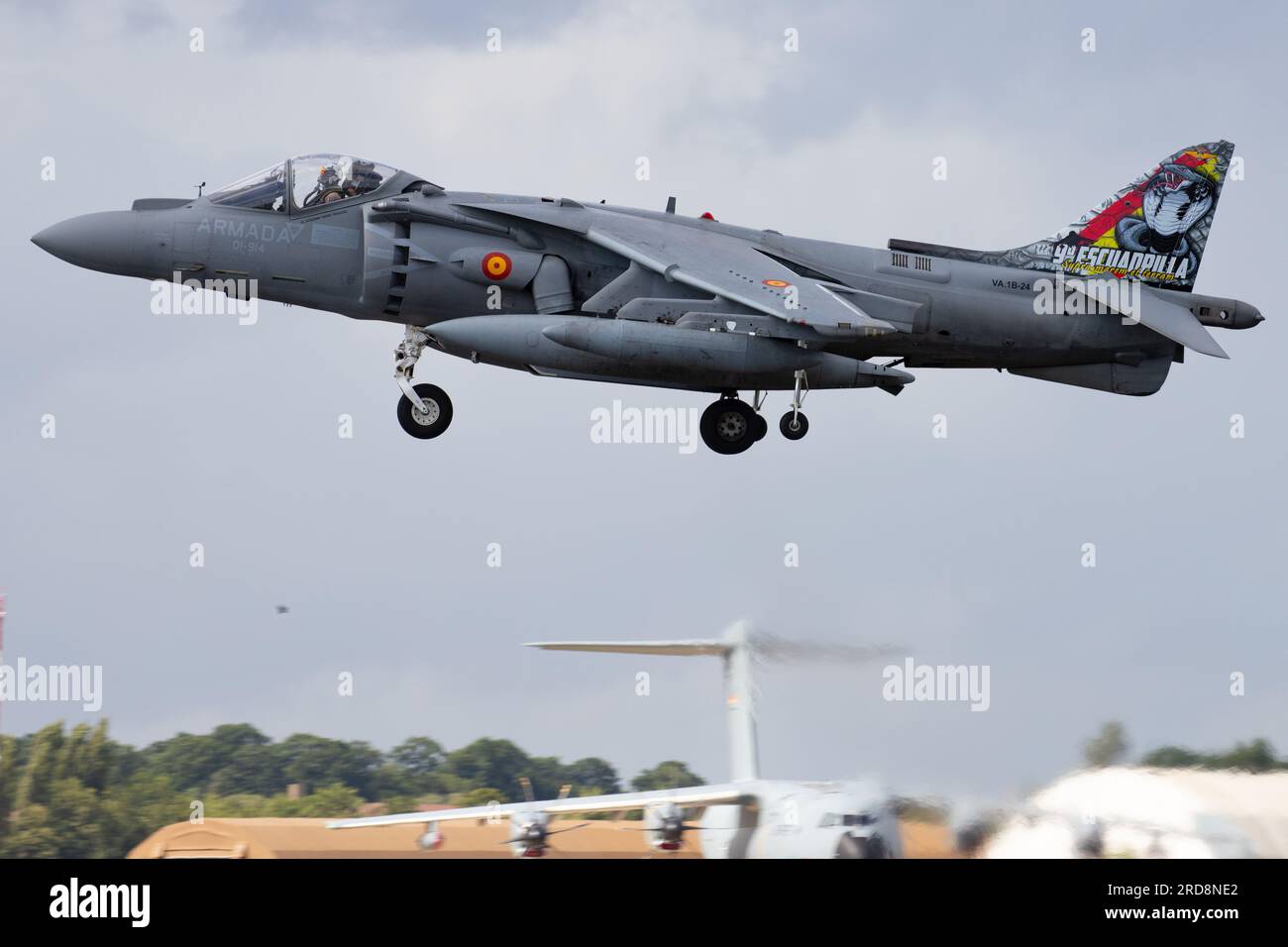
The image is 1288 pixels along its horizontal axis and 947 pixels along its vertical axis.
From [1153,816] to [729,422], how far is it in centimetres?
642

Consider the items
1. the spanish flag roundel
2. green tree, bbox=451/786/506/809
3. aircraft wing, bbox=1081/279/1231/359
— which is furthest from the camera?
green tree, bbox=451/786/506/809

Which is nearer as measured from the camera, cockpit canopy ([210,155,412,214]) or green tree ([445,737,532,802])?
cockpit canopy ([210,155,412,214])

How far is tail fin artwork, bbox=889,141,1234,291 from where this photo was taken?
22.0 m

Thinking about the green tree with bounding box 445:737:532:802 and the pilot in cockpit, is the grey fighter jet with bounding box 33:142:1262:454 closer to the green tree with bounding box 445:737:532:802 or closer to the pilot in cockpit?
the pilot in cockpit

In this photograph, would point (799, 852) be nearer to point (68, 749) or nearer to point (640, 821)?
point (640, 821)

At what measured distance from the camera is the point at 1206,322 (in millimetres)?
21734

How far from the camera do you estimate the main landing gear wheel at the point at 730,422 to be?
20906mm

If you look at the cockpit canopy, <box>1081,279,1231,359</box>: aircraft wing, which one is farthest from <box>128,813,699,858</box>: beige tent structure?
<box>1081,279,1231,359</box>: aircraft wing

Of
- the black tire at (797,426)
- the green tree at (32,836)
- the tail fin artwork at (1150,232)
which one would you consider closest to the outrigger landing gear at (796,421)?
the black tire at (797,426)

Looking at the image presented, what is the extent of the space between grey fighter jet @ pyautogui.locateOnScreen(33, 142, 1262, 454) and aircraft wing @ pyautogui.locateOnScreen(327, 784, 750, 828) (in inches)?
145

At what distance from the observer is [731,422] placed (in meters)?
20.9

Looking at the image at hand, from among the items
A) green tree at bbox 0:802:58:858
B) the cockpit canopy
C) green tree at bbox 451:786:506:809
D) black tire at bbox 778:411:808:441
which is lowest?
green tree at bbox 0:802:58:858

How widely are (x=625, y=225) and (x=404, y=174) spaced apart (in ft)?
7.78

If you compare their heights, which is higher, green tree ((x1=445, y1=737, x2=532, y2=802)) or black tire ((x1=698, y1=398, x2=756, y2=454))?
black tire ((x1=698, y1=398, x2=756, y2=454))
